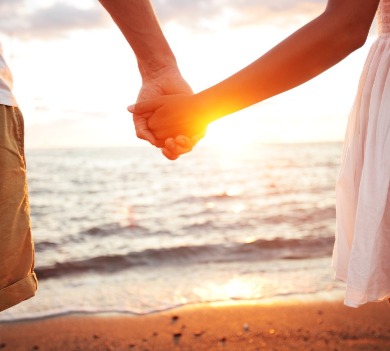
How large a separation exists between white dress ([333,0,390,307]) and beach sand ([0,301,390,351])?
2.72 meters

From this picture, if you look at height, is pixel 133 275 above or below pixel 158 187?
above

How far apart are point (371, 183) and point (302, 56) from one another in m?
0.48

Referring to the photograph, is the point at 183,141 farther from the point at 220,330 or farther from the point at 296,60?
the point at 220,330

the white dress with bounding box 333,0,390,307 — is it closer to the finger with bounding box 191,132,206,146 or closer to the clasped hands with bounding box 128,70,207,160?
the clasped hands with bounding box 128,70,207,160

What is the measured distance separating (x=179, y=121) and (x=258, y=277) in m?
4.76

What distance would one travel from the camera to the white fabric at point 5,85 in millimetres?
1648

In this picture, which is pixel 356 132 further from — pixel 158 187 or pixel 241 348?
pixel 158 187

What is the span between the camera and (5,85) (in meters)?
1.66

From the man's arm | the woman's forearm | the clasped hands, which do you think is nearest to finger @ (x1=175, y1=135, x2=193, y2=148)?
the clasped hands

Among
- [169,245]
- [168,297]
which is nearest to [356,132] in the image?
[168,297]

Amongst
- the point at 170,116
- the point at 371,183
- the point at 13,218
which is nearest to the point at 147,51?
the point at 170,116

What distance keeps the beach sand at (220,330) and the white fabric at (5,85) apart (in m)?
3.13

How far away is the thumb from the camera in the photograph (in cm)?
236

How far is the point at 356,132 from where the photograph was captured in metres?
1.77
